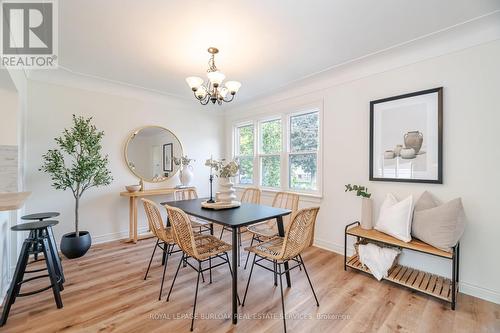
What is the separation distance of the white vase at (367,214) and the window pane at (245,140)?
246 cm

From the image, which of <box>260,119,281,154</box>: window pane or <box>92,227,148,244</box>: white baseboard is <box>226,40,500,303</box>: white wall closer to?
<box>260,119,281,154</box>: window pane

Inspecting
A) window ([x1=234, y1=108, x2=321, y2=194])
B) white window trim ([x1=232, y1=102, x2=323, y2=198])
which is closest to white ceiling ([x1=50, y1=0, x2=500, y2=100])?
white window trim ([x1=232, y1=102, x2=323, y2=198])

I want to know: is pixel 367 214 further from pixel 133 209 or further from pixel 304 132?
pixel 133 209

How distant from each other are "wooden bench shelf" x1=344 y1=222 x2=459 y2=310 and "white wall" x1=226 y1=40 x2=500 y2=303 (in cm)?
12

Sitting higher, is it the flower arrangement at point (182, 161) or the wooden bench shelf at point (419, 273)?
the flower arrangement at point (182, 161)

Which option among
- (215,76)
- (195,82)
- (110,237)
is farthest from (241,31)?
(110,237)

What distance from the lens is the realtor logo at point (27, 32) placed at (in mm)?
1763

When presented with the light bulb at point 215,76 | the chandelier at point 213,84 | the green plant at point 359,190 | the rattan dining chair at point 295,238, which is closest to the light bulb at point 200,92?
the chandelier at point 213,84

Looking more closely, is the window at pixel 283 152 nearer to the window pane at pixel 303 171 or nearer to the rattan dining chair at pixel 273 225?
the window pane at pixel 303 171

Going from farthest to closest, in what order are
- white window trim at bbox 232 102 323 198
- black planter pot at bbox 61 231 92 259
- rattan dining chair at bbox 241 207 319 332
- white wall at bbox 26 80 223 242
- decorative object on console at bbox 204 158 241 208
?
white window trim at bbox 232 102 323 198
white wall at bbox 26 80 223 242
black planter pot at bbox 61 231 92 259
decorative object on console at bbox 204 158 241 208
rattan dining chair at bbox 241 207 319 332

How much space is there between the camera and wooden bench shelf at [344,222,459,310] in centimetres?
198

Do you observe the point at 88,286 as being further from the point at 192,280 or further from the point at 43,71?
the point at 43,71

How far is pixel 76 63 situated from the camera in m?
2.81

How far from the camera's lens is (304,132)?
3645mm
